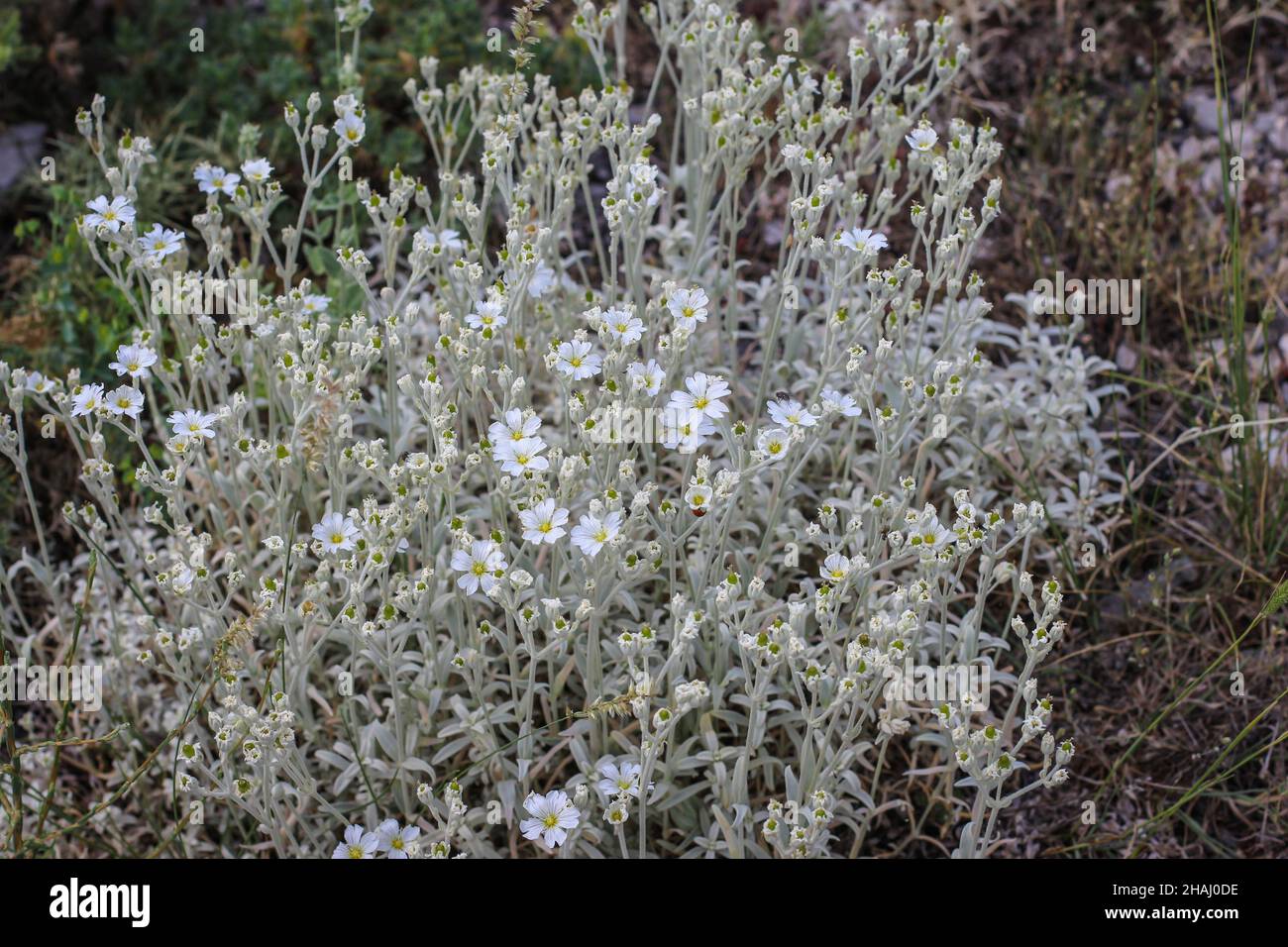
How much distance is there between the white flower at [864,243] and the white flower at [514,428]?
91 centimetres

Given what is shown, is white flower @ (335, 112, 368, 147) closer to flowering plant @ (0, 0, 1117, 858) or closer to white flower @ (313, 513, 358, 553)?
flowering plant @ (0, 0, 1117, 858)

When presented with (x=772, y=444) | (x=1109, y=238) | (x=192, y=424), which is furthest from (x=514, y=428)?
(x=1109, y=238)

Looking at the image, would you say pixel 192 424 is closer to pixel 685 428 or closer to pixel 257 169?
pixel 257 169

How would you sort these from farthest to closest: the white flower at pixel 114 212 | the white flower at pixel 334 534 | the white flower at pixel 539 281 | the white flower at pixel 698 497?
the white flower at pixel 539 281
the white flower at pixel 114 212
the white flower at pixel 334 534
the white flower at pixel 698 497

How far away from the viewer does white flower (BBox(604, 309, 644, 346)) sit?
3129 millimetres

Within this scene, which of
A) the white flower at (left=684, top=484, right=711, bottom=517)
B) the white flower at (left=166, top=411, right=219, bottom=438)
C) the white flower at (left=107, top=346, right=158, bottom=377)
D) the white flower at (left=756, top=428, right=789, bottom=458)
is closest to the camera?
the white flower at (left=684, top=484, right=711, bottom=517)

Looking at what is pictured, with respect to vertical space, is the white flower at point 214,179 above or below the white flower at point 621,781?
above

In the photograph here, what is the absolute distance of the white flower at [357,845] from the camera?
121 inches

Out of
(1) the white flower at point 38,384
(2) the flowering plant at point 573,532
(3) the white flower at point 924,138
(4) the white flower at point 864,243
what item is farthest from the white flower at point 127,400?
(3) the white flower at point 924,138

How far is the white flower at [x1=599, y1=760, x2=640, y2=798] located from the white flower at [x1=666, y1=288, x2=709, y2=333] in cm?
106

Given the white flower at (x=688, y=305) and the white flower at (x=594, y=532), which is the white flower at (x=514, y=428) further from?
the white flower at (x=688, y=305)

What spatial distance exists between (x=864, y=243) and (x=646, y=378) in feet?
2.39

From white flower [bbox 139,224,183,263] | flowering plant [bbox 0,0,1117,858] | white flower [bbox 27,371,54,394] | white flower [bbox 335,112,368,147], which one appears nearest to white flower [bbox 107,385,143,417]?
flowering plant [bbox 0,0,1117,858]

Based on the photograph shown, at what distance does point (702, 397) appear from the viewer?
3.17 meters
